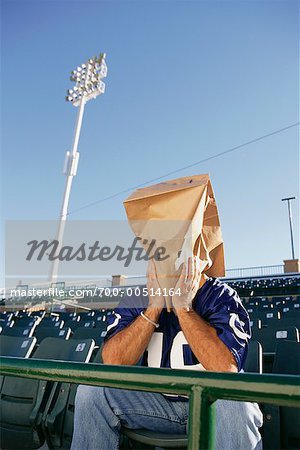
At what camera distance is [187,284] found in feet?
5.80

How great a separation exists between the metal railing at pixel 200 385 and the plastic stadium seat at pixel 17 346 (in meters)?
2.43

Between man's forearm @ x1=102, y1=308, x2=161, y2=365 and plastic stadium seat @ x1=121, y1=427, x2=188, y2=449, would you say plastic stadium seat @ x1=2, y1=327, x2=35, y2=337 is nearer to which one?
man's forearm @ x1=102, y1=308, x2=161, y2=365

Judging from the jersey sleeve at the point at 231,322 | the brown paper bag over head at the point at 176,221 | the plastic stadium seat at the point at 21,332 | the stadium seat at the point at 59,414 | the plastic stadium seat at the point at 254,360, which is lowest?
the stadium seat at the point at 59,414

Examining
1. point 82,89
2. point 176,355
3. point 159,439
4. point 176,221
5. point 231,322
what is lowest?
point 159,439

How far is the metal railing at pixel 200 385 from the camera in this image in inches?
27.5

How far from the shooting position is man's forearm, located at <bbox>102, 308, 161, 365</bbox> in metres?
1.88

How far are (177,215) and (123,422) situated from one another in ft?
3.27

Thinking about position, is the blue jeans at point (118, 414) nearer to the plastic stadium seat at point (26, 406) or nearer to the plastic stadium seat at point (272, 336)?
the plastic stadium seat at point (26, 406)

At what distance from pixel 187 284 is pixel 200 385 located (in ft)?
3.28

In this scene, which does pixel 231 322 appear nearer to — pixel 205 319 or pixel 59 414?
pixel 205 319

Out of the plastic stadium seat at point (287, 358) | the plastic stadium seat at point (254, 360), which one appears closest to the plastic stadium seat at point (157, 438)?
the plastic stadium seat at point (254, 360)

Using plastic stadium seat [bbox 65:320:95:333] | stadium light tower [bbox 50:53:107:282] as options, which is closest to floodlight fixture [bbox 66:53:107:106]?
stadium light tower [bbox 50:53:107:282]

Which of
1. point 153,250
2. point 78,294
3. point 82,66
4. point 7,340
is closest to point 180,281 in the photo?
point 153,250

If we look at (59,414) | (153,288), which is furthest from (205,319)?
(59,414)
